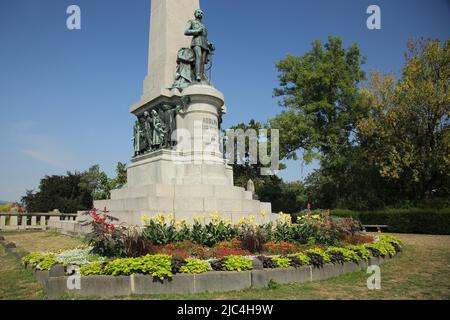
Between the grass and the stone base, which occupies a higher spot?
the stone base

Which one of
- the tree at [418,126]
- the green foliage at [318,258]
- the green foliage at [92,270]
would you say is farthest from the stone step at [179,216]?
the tree at [418,126]

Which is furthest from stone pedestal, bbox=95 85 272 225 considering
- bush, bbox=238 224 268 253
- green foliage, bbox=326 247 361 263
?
green foliage, bbox=326 247 361 263

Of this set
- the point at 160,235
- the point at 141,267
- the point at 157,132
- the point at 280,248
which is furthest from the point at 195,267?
the point at 157,132

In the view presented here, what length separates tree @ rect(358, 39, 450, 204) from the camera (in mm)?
24625

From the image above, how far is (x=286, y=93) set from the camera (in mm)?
36656

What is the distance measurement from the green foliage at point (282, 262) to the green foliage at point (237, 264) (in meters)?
0.68

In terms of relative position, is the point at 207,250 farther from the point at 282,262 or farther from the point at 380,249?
the point at 380,249

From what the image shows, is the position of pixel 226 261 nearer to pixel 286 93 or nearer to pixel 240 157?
pixel 286 93

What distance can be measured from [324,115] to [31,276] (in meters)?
30.4

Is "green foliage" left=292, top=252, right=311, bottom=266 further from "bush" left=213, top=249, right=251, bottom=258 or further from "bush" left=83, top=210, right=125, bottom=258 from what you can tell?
"bush" left=83, top=210, right=125, bottom=258

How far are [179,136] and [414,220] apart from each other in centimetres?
1598

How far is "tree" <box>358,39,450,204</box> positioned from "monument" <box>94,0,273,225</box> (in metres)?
14.8

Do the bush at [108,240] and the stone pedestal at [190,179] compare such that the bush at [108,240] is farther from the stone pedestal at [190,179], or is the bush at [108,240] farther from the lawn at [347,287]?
the stone pedestal at [190,179]
